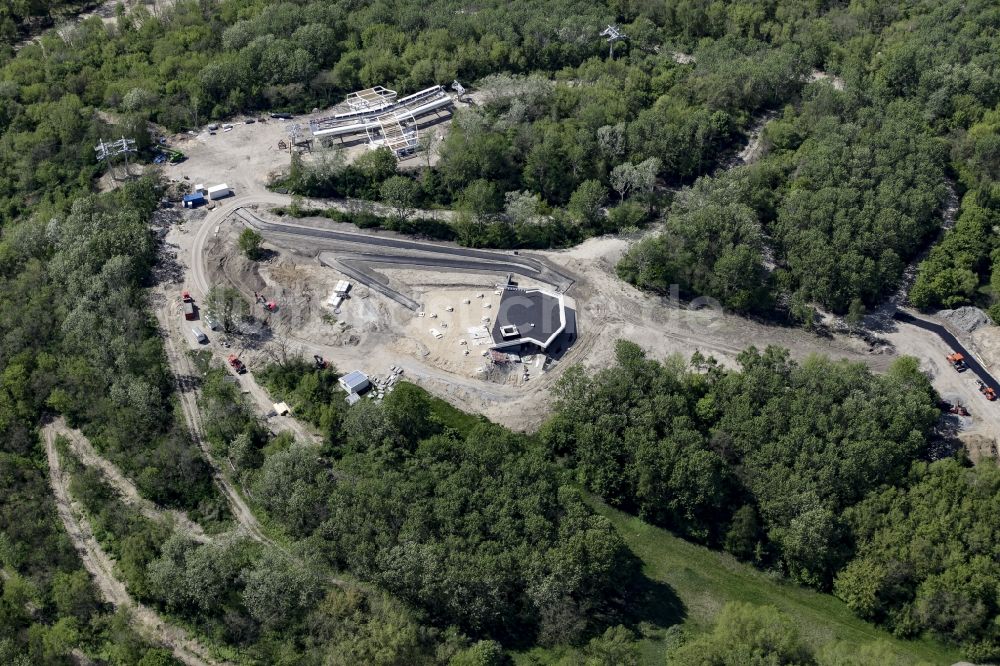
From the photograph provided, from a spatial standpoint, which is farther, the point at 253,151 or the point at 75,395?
the point at 253,151

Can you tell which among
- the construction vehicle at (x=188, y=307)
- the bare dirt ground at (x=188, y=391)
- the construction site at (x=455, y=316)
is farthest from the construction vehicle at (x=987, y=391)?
the construction vehicle at (x=188, y=307)

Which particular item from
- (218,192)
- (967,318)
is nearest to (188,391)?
(218,192)

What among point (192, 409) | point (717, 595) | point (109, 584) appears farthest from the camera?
point (192, 409)

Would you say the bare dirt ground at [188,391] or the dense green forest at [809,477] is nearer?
the dense green forest at [809,477]

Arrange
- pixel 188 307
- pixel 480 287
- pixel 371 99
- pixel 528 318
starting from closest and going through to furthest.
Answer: pixel 528 318, pixel 188 307, pixel 480 287, pixel 371 99

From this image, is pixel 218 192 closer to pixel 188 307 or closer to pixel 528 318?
pixel 188 307

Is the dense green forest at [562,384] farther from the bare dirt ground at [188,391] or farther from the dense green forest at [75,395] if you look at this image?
the bare dirt ground at [188,391]
